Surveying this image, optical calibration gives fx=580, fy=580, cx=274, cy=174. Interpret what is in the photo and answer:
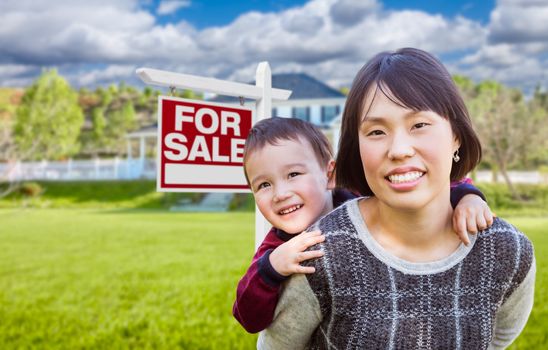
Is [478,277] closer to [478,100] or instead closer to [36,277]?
[36,277]

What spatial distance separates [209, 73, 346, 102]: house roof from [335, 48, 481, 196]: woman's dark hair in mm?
22257

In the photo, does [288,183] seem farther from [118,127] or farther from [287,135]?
[118,127]

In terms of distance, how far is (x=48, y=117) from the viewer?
31.1 metres

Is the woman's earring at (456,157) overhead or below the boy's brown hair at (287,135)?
below

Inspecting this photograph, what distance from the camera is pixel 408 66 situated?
1514 millimetres

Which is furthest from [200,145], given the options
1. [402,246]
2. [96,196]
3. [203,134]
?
[96,196]

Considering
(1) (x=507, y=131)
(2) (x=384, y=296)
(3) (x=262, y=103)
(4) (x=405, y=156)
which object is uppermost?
(1) (x=507, y=131)

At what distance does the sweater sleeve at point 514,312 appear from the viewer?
1771mm

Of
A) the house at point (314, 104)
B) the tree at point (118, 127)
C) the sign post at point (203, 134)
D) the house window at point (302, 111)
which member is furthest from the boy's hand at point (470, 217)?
the tree at point (118, 127)

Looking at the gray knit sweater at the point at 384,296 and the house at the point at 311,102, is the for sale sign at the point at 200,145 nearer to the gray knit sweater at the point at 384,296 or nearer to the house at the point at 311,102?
the gray knit sweater at the point at 384,296

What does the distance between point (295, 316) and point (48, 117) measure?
32.1 meters

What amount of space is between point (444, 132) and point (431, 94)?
0.10 m

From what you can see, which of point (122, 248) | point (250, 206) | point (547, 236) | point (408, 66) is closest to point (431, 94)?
point (408, 66)

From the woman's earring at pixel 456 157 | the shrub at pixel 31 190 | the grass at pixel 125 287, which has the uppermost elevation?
the woman's earring at pixel 456 157
